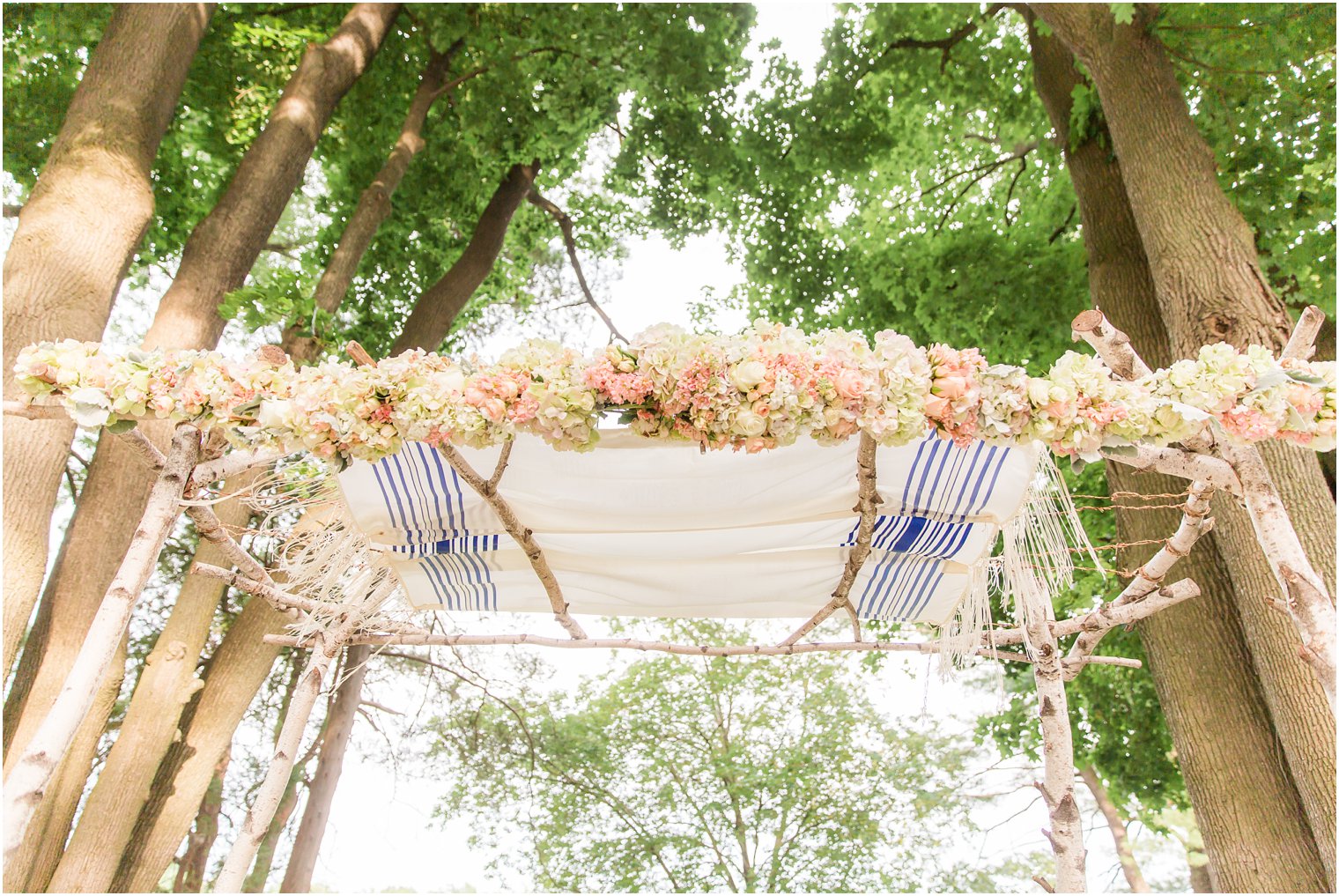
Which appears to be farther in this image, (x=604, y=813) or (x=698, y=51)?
(x=604, y=813)

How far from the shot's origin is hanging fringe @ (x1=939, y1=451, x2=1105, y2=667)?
2.18m

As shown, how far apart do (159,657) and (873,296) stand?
539 centimetres

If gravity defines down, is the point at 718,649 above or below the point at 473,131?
below

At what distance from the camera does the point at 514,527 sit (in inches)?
87.0

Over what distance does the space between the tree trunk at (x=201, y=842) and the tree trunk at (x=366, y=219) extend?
5286mm

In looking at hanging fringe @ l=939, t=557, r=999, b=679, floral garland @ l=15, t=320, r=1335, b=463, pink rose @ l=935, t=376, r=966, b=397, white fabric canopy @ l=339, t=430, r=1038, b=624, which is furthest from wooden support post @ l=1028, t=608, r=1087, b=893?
pink rose @ l=935, t=376, r=966, b=397

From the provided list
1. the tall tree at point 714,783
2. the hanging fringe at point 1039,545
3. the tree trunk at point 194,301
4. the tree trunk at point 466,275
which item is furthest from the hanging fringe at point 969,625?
the tall tree at point 714,783

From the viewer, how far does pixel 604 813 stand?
30.3ft

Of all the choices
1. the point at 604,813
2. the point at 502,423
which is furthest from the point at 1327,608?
the point at 604,813

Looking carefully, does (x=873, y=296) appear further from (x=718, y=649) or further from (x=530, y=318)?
(x=718, y=649)

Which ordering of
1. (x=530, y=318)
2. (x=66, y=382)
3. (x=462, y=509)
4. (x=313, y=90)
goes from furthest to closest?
1. (x=530, y=318)
2. (x=313, y=90)
3. (x=462, y=509)
4. (x=66, y=382)

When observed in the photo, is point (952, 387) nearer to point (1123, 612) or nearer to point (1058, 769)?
point (1123, 612)

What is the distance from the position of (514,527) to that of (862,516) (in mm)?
899

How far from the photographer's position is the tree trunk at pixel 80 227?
3.08 meters
